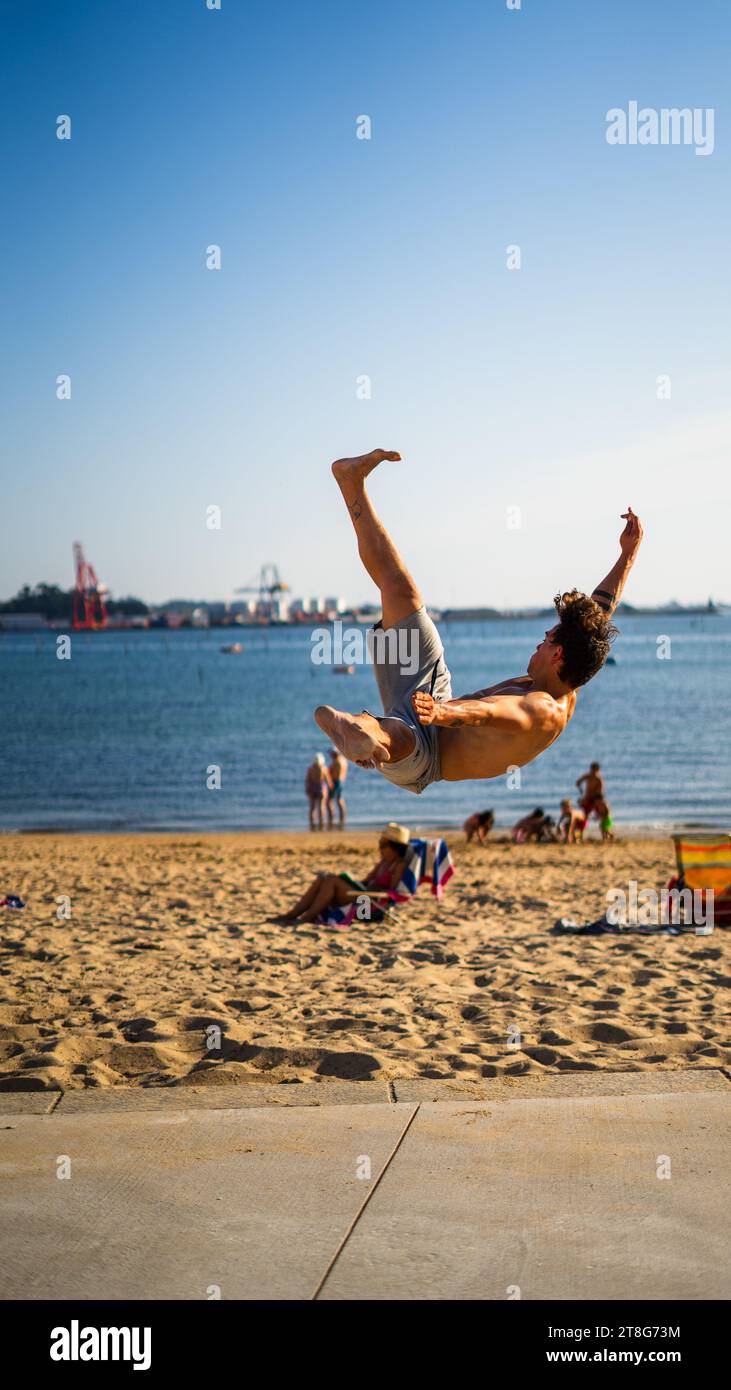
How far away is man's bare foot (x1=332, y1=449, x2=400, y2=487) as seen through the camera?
5.29 metres

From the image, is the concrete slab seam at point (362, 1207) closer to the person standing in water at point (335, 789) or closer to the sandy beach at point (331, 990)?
the sandy beach at point (331, 990)

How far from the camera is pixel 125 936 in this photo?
10750 mm

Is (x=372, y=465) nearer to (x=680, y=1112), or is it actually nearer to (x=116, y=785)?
(x=680, y=1112)

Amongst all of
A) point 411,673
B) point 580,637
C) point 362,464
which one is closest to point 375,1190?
point 411,673

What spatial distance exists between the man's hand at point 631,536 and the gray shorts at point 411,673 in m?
1.04

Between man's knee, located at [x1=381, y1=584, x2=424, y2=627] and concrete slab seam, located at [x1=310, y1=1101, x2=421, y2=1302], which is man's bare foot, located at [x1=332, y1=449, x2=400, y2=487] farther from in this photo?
concrete slab seam, located at [x1=310, y1=1101, x2=421, y2=1302]

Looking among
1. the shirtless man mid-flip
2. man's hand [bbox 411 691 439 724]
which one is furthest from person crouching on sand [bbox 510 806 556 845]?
man's hand [bbox 411 691 439 724]

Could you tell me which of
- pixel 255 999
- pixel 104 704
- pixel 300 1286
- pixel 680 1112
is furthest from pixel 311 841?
pixel 104 704

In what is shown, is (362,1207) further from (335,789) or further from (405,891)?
(335,789)

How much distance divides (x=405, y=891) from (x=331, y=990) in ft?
11.7

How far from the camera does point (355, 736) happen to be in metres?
4.66

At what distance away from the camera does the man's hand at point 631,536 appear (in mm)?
5902

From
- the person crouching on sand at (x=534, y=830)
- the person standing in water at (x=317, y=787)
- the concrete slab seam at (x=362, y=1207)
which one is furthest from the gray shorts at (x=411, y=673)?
the person standing in water at (x=317, y=787)

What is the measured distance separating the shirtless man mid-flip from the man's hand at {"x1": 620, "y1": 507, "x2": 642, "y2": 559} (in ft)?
1.10
